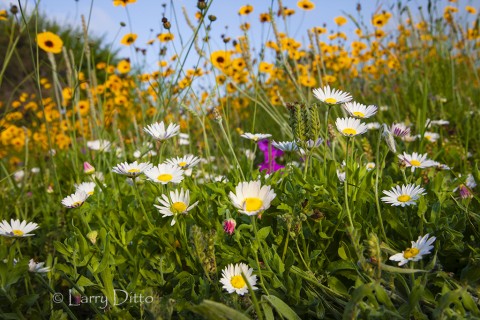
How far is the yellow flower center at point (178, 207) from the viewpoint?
116cm

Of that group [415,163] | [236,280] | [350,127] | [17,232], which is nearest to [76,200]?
[17,232]

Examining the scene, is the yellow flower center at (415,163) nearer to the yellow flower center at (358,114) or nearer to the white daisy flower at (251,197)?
the yellow flower center at (358,114)

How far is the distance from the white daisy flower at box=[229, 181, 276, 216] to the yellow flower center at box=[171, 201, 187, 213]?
24cm

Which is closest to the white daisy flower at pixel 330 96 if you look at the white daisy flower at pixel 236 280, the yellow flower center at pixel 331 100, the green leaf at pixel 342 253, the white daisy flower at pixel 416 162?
the yellow flower center at pixel 331 100

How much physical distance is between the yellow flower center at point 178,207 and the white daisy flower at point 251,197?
239 mm

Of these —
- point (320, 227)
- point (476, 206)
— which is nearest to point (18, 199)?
point (320, 227)

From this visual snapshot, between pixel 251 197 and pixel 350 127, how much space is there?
0.39 metres

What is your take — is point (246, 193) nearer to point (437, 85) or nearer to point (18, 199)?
point (18, 199)

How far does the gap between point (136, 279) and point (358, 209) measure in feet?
1.90

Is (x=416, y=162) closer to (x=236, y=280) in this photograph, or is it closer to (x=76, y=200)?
(x=236, y=280)

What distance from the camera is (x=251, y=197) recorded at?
964 mm

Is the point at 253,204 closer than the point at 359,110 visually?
Yes

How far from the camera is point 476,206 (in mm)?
1303

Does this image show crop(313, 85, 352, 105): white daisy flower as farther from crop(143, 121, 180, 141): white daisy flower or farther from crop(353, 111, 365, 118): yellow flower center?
crop(143, 121, 180, 141): white daisy flower
